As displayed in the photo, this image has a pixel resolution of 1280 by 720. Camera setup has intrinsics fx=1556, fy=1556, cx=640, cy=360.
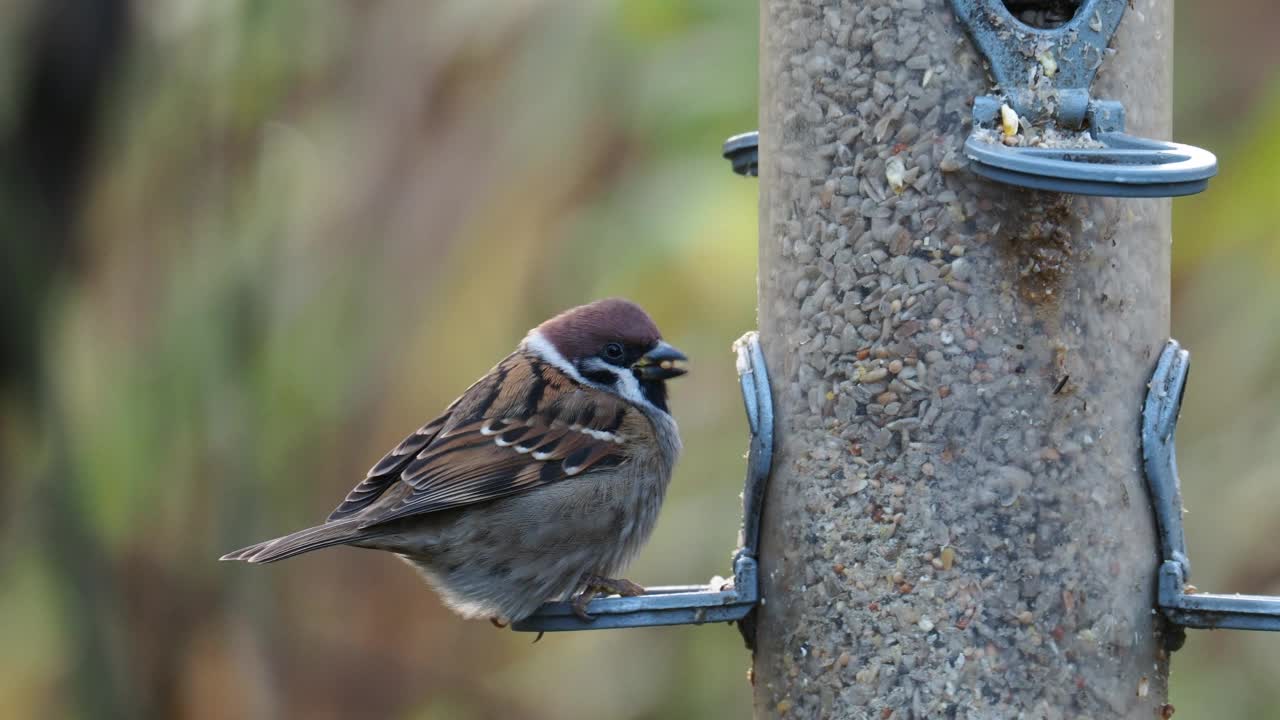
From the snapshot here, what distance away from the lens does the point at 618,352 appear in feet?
14.2

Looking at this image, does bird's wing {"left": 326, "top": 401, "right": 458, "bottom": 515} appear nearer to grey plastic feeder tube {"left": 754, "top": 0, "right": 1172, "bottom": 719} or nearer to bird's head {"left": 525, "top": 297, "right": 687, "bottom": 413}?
bird's head {"left": 525, "top": 297, "right": 687, "bottom": 413}

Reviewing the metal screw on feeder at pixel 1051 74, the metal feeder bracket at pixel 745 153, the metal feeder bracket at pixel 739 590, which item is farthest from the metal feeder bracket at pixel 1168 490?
the metal feeder bracket at pixel 745 153

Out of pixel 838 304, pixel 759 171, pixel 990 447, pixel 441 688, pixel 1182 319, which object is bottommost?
pixel 441 688

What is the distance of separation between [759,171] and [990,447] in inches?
35.1

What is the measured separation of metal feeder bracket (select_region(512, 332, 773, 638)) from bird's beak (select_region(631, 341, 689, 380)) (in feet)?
1.98

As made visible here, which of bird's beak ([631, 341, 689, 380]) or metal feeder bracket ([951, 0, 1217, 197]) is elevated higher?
metal feeder bracket ([951, 0, 1217, 197])

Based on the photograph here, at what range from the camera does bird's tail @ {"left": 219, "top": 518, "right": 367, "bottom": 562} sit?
3.60 m

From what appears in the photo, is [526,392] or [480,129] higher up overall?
[480,129]

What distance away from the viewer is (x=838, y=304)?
11.1ft

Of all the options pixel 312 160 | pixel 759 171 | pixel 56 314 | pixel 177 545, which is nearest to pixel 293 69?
pixel 312 160

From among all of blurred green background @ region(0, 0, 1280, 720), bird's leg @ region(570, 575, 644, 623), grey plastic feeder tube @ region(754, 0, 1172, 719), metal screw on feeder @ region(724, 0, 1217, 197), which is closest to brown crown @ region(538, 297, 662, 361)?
bird's leg @ region(570, 575, 644, 623)

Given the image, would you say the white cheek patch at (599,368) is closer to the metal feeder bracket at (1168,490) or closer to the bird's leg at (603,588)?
the bird's leg at (603,588)

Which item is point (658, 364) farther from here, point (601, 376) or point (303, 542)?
point (303, 542)

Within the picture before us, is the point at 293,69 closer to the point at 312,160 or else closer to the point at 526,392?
the point at 312,160
